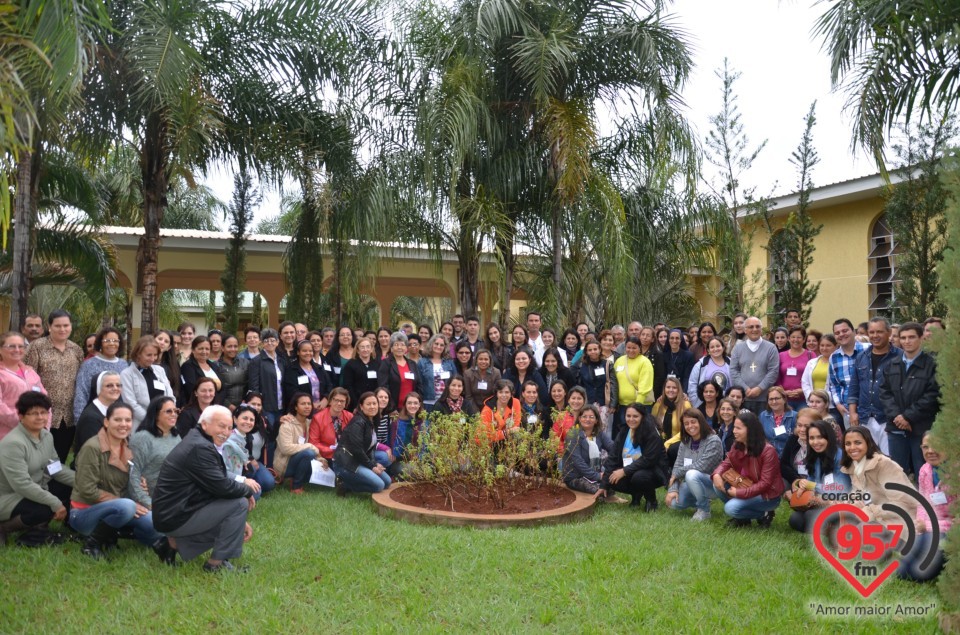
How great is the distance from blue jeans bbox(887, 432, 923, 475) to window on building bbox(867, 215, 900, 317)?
939 cm

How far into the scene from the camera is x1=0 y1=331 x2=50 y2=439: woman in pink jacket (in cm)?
584

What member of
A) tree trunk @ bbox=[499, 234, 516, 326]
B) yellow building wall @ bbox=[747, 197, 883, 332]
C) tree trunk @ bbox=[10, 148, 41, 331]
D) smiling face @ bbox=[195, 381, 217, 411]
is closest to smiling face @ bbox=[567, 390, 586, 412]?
tree trunk @ bbox=[499, 234, 516, 326]

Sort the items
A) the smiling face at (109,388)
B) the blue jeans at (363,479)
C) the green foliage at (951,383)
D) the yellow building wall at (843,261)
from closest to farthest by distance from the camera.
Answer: the green foliage at (951,383) → the smiling face at (109,388) → the blue jeans at (363,479) → the yellow building wall at (843,261)

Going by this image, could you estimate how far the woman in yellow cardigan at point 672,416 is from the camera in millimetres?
7844

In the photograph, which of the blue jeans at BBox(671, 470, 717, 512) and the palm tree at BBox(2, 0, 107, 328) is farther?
the blue jeans at BBox(671, 470, 717, 512)

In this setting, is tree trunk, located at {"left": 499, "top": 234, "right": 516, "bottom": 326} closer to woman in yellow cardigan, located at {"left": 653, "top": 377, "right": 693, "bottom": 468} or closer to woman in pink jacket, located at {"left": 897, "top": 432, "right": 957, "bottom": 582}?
woman in yellow cardigan, located at {"left": 653, "top": 377, "right": 693, "bottom": 468}

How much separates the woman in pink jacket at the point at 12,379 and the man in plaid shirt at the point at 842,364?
7277mm

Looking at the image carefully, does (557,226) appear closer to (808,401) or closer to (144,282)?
(808,401)

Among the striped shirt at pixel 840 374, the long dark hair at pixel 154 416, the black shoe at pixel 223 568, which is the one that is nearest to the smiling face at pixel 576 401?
the striped shirt at pixel 840 374

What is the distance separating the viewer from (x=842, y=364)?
7.71 metres

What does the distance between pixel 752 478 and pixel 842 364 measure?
1.95m

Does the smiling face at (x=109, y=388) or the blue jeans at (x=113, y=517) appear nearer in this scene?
the blue jeans at (x=113, y=517)

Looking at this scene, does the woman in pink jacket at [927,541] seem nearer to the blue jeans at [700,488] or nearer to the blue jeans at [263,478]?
the blue jeans at [700,488]

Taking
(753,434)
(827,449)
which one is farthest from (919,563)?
(753,434)
